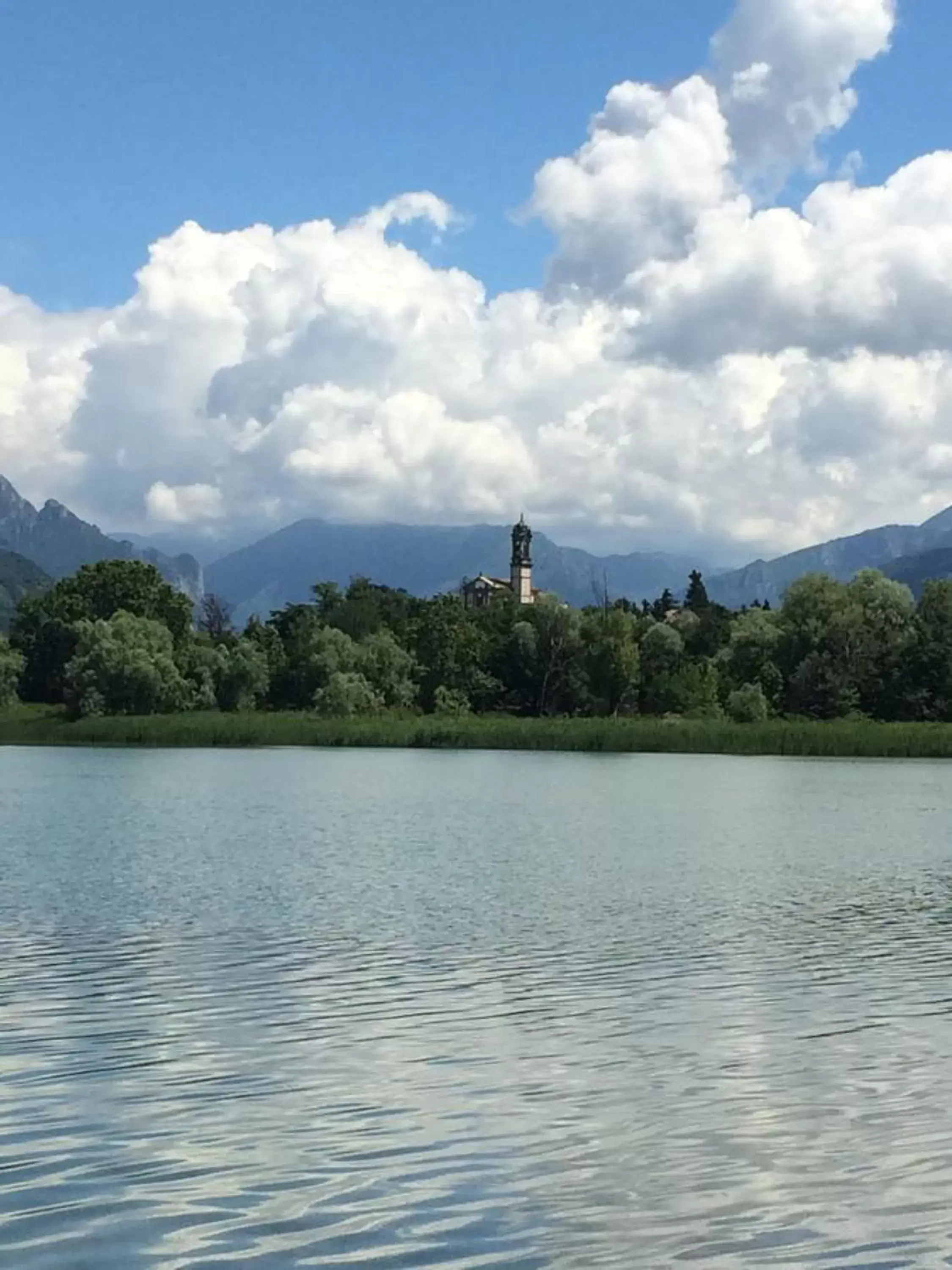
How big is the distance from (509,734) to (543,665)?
36.6 meters

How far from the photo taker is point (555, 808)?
4825cm

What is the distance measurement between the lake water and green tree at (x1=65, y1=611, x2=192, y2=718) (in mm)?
68686

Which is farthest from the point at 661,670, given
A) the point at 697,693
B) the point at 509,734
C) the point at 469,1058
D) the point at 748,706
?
the point at 469,1058

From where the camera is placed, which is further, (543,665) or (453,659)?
(543,665)

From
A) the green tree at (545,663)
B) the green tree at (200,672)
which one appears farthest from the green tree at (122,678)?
the green tree at (545,663)

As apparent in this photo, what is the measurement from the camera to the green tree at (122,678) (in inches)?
4033

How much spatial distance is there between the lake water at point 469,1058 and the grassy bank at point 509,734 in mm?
44776

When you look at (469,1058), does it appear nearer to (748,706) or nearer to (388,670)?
(748,706)

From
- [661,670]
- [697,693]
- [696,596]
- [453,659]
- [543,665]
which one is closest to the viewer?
[697,693]

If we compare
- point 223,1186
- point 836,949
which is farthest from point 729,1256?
point 836,949

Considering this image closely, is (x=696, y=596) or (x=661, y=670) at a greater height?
(x=696, y=596)

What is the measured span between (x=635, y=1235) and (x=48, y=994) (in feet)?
30.9

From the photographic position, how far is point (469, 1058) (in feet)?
47.3

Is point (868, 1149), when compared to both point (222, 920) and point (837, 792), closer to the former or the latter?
point (222, 920)
